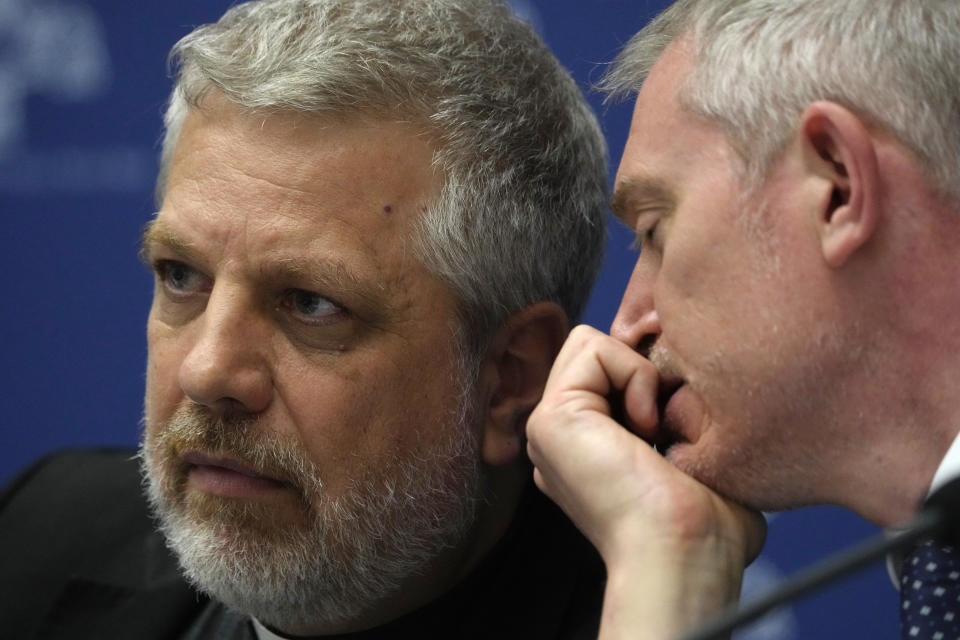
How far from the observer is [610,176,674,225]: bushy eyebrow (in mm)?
1411

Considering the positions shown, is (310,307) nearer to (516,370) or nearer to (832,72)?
(516,370)

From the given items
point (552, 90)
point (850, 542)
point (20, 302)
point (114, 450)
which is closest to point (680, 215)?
point (552, 90)

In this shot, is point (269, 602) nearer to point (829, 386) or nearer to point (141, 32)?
point (829, 386)

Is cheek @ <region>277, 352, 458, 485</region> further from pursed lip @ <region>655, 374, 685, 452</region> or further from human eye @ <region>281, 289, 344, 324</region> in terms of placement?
pursed lip @ <region>655, 374, 685, 452</region>

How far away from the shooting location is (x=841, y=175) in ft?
4.13

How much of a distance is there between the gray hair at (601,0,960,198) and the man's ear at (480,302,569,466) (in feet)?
1.56

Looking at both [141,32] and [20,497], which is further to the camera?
[141,32]

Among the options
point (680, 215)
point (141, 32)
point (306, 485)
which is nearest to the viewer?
point (680, 215)

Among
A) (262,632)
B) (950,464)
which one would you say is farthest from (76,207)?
(950,464)

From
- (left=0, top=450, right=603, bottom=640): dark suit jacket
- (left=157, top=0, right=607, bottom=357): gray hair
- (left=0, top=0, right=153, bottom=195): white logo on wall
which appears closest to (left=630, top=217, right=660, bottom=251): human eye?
(left=157, top=0, right=607, bottom=357): gray hair

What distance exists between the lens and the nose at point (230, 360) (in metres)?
1.56

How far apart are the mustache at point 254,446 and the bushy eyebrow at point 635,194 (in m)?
0.51

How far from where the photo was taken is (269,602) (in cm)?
166

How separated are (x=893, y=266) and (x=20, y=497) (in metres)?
1.73
